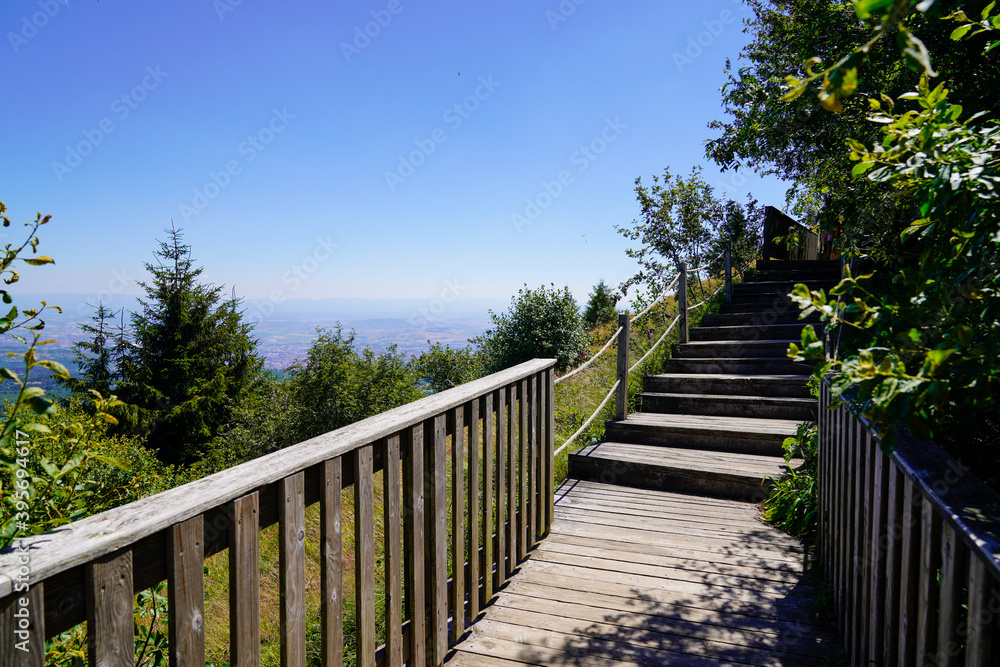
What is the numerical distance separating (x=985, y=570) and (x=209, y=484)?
154cm

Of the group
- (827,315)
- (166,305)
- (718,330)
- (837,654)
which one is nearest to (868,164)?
(827,315)

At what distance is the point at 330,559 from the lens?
159cm

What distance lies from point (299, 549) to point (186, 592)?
1.13 feet

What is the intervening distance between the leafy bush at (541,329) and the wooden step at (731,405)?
6457 mm

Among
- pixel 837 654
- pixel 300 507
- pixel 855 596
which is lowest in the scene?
pixel 837 654

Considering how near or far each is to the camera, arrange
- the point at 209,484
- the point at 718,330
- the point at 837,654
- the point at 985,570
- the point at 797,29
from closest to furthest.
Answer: the point at 985,570 → the point at 209,484 → the point at 837,654 → the point at 797,29 → the point at 718,330

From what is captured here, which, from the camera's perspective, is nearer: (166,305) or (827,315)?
(827,315)

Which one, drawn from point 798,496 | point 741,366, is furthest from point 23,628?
point 741,366

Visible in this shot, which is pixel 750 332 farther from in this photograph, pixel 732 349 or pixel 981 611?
pixel 981 611

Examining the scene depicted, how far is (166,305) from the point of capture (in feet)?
66.2

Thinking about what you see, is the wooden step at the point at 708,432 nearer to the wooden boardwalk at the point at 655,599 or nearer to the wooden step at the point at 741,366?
the wooden step at the point at 741,366

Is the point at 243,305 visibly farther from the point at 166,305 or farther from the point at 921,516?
the point at 921,516

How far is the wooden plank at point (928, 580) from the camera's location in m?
1.23

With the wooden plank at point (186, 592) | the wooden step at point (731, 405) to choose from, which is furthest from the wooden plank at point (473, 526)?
the wooden step at point (731, 405)
